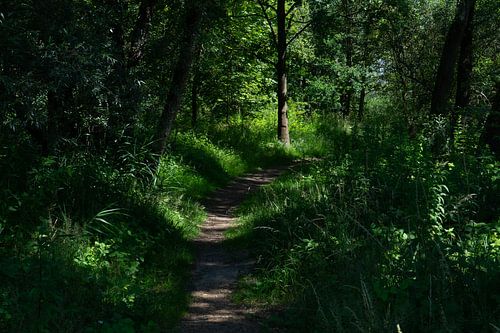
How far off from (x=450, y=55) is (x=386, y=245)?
846 centimetres

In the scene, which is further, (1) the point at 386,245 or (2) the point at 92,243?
(2) the point at 92,243

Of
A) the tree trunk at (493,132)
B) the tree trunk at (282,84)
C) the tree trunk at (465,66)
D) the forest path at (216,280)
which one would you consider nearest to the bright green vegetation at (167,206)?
the tree trunk at (493,132)

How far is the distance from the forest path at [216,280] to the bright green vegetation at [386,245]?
0.25 meters

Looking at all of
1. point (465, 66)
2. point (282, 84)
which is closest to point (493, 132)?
point (282, 84)

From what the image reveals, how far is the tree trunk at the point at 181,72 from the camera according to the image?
9.28 metres

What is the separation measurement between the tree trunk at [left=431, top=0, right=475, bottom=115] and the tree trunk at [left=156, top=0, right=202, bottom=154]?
618 cm

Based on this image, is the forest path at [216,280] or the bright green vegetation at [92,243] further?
the forest path at [216,280]

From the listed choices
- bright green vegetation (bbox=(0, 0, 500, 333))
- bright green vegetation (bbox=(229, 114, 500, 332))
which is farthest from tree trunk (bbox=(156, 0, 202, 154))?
bright green vegetation (bbox=(229, 114, 500, 332))

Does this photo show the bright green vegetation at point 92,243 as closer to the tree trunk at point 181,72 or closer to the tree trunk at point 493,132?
the tree trunk at point 181,72

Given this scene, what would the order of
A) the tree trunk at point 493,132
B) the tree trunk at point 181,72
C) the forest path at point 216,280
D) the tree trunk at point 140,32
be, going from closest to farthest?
the forest path at point 216,280
the tree trunk at point 493,132
the tree trunk at point 140,32
the tree trunk at point 181,72

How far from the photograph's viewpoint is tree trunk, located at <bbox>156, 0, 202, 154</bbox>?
9.28m

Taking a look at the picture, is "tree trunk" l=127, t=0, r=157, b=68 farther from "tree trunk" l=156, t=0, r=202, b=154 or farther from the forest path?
the forest path

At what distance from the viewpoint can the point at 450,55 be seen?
11891mm

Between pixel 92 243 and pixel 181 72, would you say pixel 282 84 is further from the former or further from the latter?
pixel 92 243
